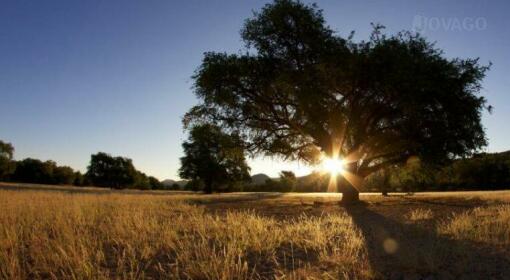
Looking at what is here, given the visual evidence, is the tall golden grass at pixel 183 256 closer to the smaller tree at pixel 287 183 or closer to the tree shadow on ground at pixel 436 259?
the tree shadow on ground at pixel 436 259

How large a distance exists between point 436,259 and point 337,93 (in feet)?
65.7

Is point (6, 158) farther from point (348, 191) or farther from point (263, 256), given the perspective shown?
point (263, 256)

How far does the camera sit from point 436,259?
22.7ft

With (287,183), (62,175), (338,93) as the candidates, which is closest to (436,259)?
(338,93)

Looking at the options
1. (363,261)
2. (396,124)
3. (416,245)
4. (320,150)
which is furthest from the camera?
(320,150)

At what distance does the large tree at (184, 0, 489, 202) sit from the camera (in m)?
23.3

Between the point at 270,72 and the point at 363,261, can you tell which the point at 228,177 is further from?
the point at 363,261

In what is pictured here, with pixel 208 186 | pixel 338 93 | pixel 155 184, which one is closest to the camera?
pixel 338 93

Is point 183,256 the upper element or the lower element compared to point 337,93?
lower

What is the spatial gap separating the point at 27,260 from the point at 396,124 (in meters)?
23.1

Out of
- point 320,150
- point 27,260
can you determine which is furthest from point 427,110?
point 27,260

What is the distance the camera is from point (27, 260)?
6.96m

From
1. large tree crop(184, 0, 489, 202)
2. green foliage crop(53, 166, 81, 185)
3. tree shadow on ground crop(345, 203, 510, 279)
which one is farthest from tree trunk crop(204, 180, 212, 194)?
tree shadow on ground crop(345, 203, 510, 279)

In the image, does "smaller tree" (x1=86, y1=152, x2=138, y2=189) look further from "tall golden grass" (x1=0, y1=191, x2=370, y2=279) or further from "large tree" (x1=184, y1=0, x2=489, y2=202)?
"tall golden grass" (x1=0, y1=191, x2=370, y2=279)
